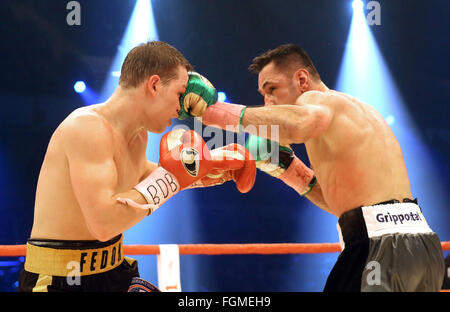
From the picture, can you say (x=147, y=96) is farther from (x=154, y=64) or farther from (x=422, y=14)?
(x=422, y=14)

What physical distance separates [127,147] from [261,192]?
362 centimetres

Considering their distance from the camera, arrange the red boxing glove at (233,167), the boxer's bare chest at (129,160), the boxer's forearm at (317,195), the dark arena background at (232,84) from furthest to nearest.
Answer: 1. the dark arena background at (232,84)
2. the boxer's forearm at (317,195)
3. the red boxing glove at (233,167)
4. the boxer's bare chest at (129,160)

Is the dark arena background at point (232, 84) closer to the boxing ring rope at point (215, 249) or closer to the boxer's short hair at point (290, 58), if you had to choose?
the boxing ring rope at point (215, 249)

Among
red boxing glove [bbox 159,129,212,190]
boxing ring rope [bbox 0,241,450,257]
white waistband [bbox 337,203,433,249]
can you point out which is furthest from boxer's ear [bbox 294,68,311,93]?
boxing ring rope [bbox 0,241,450,257]

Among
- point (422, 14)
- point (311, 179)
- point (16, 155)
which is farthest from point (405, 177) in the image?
point (422, 14)

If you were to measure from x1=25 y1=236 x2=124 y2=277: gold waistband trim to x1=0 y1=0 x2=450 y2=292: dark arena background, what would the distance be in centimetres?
320

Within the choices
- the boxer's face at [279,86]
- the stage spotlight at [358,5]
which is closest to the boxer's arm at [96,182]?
the boxer's face at [279,86]

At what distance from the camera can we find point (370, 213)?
1.60 metres

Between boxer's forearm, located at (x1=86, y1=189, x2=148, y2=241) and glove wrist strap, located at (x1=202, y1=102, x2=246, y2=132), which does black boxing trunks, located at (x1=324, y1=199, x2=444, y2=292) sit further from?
boxer's forearm, located at (x1=86, y1=189, x2=148, y2=241)

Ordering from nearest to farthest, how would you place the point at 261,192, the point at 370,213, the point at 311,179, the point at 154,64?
1. the point at 370,213
2. the point at 154,64
3. the point at 311,179
4. the point at 261,192

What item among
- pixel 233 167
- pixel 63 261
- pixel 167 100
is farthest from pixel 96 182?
pixel 233 167

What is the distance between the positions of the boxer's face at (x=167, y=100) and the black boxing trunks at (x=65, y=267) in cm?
53

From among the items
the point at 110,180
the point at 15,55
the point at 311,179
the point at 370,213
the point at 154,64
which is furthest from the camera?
the point at 15,55

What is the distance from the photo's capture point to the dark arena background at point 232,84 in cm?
461
